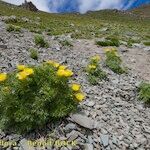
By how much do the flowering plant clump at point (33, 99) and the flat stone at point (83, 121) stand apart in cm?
23

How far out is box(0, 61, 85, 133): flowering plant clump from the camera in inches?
388

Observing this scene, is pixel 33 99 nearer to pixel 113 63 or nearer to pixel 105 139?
pixel 105 139

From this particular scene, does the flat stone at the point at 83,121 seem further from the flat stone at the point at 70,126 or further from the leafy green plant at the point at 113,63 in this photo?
the leafy green plant at the point at 113,63

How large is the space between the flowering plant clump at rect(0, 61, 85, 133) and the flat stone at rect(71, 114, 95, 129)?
23 cm

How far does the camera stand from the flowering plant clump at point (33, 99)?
987cm

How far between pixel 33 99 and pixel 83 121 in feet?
4.84

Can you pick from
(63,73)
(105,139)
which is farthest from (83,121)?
(63,73)

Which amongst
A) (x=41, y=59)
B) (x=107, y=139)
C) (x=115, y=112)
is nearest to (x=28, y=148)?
(x=107, y=139)

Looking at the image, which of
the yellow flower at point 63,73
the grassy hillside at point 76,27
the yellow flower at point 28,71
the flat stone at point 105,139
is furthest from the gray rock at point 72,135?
the grassy hillside at point 76,27

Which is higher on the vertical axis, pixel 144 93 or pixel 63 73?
pixel 63 73

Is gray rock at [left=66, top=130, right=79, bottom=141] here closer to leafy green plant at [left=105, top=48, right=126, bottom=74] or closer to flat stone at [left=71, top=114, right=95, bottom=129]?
flat stone at [left=71, top=114, right=95, bottom=129]

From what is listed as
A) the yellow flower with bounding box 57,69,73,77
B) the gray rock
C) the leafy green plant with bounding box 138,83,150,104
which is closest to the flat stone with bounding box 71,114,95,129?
the gray rock

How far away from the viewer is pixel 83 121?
34.2 feet

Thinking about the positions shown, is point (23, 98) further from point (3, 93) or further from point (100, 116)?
point (100, 116)
